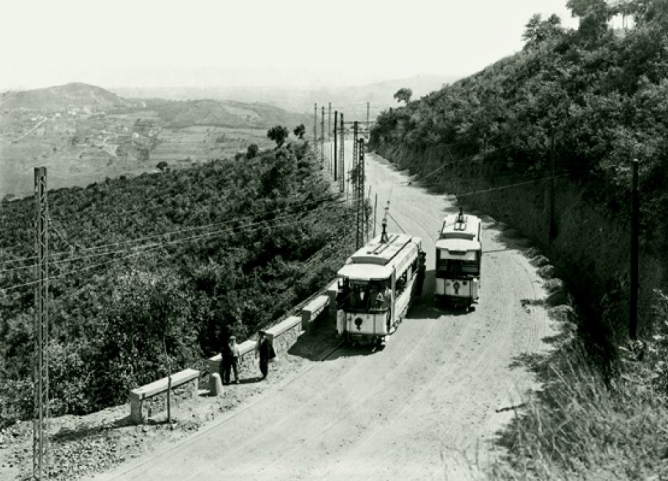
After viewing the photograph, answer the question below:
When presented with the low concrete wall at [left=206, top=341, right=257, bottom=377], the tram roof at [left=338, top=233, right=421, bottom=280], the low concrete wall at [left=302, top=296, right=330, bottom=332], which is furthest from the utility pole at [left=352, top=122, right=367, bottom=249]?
the low concrete wall at [left=206, top=341, right=257, bottom=377]

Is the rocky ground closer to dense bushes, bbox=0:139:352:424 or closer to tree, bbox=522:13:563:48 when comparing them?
dense bushes, bbox=0:139:352:424

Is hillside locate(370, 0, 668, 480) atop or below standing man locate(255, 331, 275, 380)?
atop

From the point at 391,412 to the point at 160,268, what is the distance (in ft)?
83.2

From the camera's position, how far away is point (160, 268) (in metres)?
39.0

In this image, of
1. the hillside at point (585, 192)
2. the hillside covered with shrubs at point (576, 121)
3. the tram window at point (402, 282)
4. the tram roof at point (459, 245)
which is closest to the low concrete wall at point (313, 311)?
the tram window at point (402, 282)

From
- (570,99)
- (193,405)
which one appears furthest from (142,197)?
(193,405)

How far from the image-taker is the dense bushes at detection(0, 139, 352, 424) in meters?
20.7

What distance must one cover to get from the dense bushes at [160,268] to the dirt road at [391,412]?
2949mm

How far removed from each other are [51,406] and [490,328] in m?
14.7

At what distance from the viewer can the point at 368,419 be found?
16.4 meters

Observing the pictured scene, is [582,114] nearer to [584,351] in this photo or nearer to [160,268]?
[584,351]

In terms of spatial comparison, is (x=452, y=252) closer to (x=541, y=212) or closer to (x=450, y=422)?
(x=450, y=422)

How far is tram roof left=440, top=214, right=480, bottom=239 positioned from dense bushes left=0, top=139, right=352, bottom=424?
A: 329 inches

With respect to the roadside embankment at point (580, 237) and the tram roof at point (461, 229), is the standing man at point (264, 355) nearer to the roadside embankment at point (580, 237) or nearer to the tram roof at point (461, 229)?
the tram roof at point (461, 229)
